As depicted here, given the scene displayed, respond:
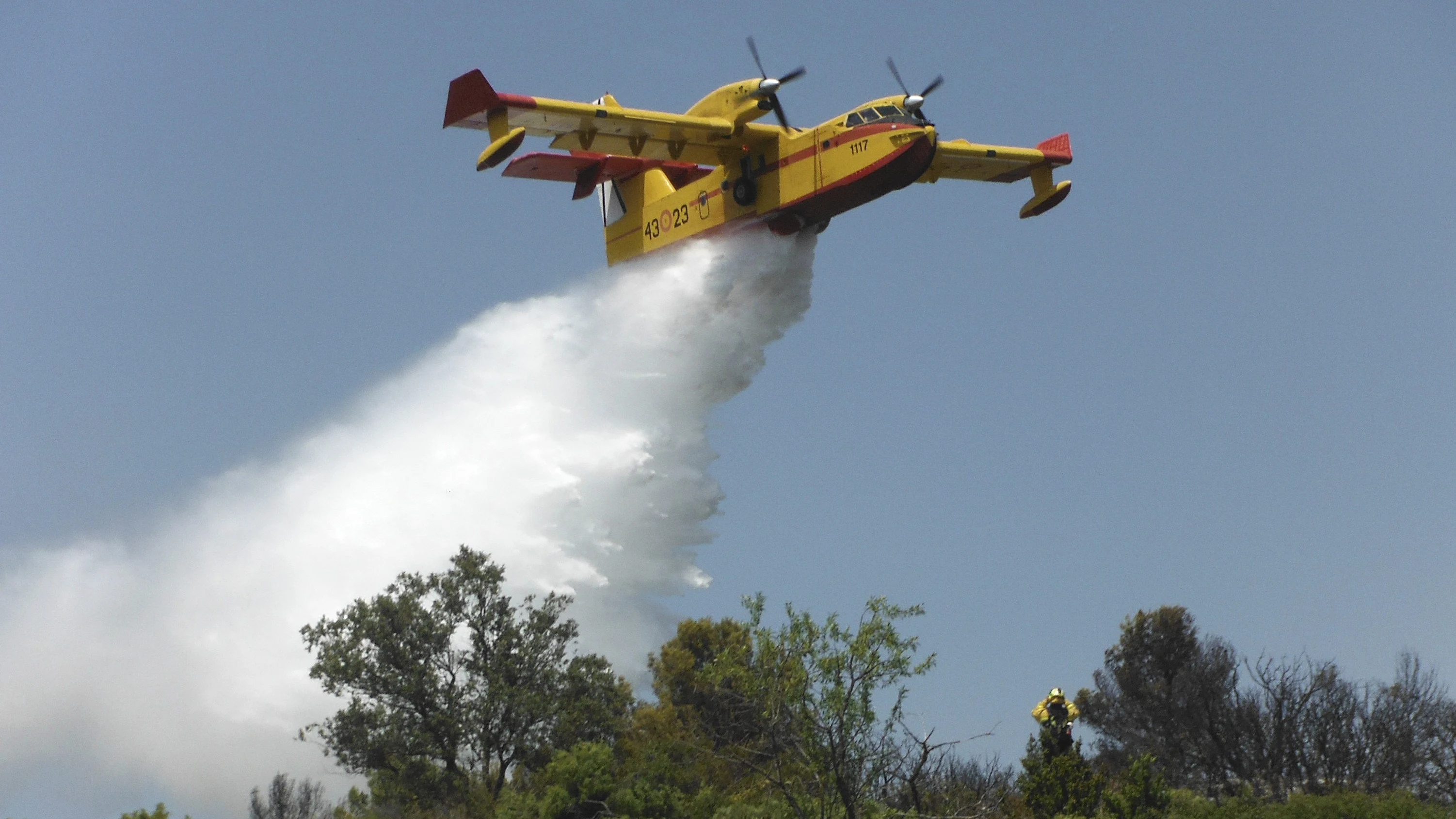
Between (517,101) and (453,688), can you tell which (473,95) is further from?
(453,688)

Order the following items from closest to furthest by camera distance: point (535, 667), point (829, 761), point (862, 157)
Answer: point (829, 761) → point (862, 157) → point (535, 667)

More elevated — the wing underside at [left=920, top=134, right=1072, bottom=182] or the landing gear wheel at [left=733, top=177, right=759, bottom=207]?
the wing underside at [left=920, top=134, right=1072, bottom=182]

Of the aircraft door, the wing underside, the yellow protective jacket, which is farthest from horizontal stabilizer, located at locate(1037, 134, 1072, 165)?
the yellow protective jacket

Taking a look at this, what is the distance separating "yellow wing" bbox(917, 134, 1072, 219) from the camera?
29.8 metres

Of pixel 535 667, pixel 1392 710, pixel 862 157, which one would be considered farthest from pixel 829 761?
pixel 1392 710

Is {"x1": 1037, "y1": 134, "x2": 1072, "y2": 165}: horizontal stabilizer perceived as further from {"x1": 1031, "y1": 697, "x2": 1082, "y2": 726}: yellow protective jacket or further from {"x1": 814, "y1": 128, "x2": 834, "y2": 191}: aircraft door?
{"x1": 1031, "y1": 697, "x2": 1082, "y2": 726}: yellow protective jacket

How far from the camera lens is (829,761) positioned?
1755 centimetres

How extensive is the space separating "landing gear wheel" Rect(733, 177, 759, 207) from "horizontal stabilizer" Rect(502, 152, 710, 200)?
3.34 m

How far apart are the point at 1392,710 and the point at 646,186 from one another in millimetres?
19704

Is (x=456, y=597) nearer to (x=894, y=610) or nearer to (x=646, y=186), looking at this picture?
(x=646, y=186)

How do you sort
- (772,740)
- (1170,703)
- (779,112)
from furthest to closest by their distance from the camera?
(1170,703), (779,112), (772,740)

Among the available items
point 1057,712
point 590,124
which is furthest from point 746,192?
point 1057,712

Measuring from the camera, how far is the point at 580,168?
31281 mm

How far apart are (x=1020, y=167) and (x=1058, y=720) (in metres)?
12.8
